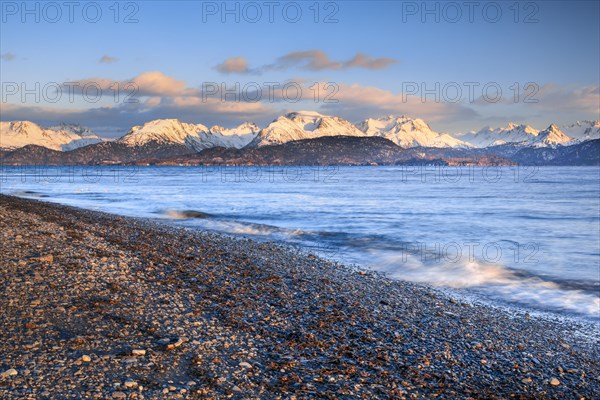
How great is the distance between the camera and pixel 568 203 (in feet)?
178

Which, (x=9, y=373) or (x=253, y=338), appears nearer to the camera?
(x=9, y=373)

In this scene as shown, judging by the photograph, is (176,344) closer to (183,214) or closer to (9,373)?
(9,373)

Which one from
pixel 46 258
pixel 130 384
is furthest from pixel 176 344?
pixel 46 258

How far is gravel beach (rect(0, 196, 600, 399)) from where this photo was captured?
19.7ft

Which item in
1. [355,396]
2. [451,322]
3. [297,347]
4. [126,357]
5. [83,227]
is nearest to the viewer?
[355,396]

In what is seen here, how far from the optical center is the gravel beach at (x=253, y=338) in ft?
19.7

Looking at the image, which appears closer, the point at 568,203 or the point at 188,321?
the point at 188,321

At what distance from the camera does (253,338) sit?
300 inches

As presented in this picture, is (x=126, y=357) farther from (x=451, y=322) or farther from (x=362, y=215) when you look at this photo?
(x=362, y=215)

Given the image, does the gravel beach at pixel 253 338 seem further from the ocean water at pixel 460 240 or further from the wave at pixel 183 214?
the wave at pixel 183 214

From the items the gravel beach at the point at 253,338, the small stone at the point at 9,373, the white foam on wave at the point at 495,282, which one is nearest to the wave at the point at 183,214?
the white foam on wave at the point at 495,282

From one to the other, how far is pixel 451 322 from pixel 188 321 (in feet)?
16.8

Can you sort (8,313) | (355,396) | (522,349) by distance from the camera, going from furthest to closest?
(522,349)
(8,313)
(355,396)

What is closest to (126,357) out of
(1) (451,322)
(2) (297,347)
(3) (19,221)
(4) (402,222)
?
(2) (297,347)
